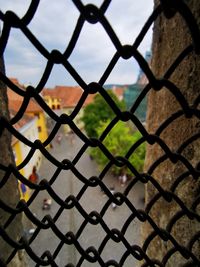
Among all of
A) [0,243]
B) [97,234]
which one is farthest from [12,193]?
[97,234]

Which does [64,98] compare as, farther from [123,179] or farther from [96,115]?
[123,179]

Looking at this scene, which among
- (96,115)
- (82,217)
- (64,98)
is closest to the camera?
(82,217)

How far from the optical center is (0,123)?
45 centimetres

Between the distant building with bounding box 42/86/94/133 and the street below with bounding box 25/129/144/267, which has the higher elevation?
the distant building with bounding box 42/86/94/133

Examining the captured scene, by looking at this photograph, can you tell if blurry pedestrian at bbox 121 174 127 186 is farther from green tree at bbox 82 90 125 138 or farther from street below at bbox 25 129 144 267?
green tree at bbox 82 90 125 138

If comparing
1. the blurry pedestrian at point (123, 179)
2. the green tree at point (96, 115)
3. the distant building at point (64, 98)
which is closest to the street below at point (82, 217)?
the blurry pedestrian at point (123, 179)

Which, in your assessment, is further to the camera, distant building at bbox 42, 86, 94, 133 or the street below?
distant building at bbox 42, 86, 94, 133

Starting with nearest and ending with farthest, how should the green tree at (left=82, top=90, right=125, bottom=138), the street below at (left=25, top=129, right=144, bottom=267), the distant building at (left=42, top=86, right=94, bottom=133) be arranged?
the street below at (left=25, top=129, right=144, bottom=267)
the green tree at (left=82, top=90, right=125, bottom=138)
the distant building at (left=42, top=86, right=94, bottom=133)

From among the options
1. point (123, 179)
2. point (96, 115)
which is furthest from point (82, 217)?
point (96, 115)

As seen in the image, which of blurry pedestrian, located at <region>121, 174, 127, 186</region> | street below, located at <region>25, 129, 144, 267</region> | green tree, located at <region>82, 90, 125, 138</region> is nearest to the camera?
street below, located at <region>25, 129, 144, 267</region>

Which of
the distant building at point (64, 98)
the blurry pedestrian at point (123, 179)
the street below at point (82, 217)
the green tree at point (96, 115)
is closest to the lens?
the street below at point (82, 217)

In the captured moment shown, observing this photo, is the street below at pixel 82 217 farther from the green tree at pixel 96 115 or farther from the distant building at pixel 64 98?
the distant building at pixel 64 98

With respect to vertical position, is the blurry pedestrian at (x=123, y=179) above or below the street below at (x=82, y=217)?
above

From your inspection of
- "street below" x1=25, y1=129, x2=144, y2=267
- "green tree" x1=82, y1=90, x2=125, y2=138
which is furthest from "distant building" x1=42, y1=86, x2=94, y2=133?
"street below" x1=25, y1=129, x2=144, y2=267
